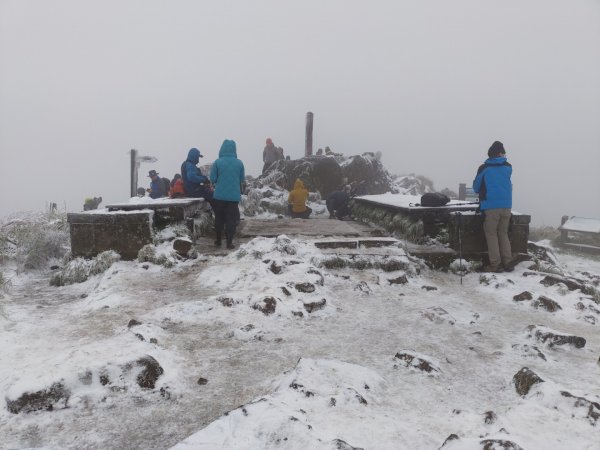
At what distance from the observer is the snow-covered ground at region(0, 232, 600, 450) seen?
2.07m

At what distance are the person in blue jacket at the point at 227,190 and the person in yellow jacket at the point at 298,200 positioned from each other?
5534mm

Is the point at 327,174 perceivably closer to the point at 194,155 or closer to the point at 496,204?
the point at 194,155

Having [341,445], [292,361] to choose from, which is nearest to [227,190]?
[292,361]

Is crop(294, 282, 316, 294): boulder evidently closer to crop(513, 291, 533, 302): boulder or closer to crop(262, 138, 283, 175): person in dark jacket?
crop(513, 291, 533, 302): boulder

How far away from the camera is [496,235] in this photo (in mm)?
6113

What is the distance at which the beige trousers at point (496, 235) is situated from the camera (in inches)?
239

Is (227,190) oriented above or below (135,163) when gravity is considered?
below

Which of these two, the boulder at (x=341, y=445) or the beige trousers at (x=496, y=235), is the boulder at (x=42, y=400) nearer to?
the boulder at (x=341, y=445)

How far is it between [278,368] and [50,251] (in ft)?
18.7

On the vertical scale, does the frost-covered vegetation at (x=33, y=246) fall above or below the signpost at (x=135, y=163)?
below

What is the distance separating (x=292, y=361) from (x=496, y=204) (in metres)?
4.60

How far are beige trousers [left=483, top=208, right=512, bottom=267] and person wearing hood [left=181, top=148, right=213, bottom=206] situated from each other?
16.1 ft

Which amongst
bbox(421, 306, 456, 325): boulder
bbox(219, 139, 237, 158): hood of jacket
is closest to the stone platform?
bbox(219, 139, 237, 158): hood of jacket

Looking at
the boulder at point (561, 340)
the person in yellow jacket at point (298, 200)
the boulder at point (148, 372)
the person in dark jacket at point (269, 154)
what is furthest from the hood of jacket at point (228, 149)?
the person in dark jacket at point (269, 154)
